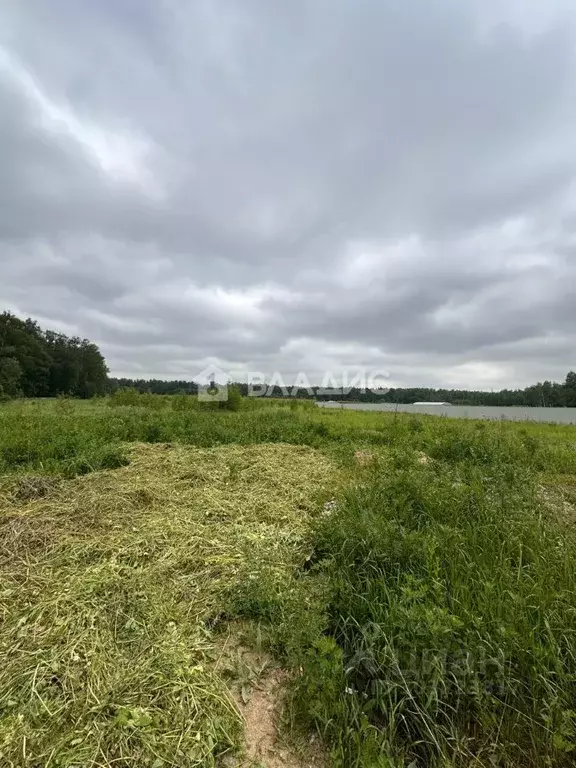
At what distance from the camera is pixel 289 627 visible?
6.11 feet

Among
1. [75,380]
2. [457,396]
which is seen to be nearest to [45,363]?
[75,380]

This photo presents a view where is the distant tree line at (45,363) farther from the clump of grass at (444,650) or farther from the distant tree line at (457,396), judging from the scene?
the clump of grass at (444,650)

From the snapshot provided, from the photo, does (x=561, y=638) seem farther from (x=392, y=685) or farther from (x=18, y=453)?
(x=18, y=453)

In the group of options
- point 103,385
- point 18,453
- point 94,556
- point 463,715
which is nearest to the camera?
point 463,715

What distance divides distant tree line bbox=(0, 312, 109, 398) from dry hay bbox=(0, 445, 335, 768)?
33.5 metres

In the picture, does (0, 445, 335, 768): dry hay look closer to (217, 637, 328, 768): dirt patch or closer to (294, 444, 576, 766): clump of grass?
(217, 637, 328, 768): dirt patch

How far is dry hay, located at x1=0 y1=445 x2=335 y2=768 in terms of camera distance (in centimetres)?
135

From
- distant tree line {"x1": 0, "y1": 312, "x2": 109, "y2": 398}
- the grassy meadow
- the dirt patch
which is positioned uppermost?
distant tree line {"x1": 0, "y1": 312, "x2": 109, "y2": 398}

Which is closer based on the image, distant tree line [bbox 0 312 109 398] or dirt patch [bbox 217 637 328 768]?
dirt patch [bbox 217 637 328 768]

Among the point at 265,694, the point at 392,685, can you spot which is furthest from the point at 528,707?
the point at 265,694

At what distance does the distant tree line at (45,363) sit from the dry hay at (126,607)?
33.5 m

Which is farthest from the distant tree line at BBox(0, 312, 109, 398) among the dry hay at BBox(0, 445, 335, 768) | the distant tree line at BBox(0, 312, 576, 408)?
the dry hay at BBox(0, 445, 335, 768)

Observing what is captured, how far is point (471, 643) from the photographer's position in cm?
165

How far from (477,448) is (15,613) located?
603cm
